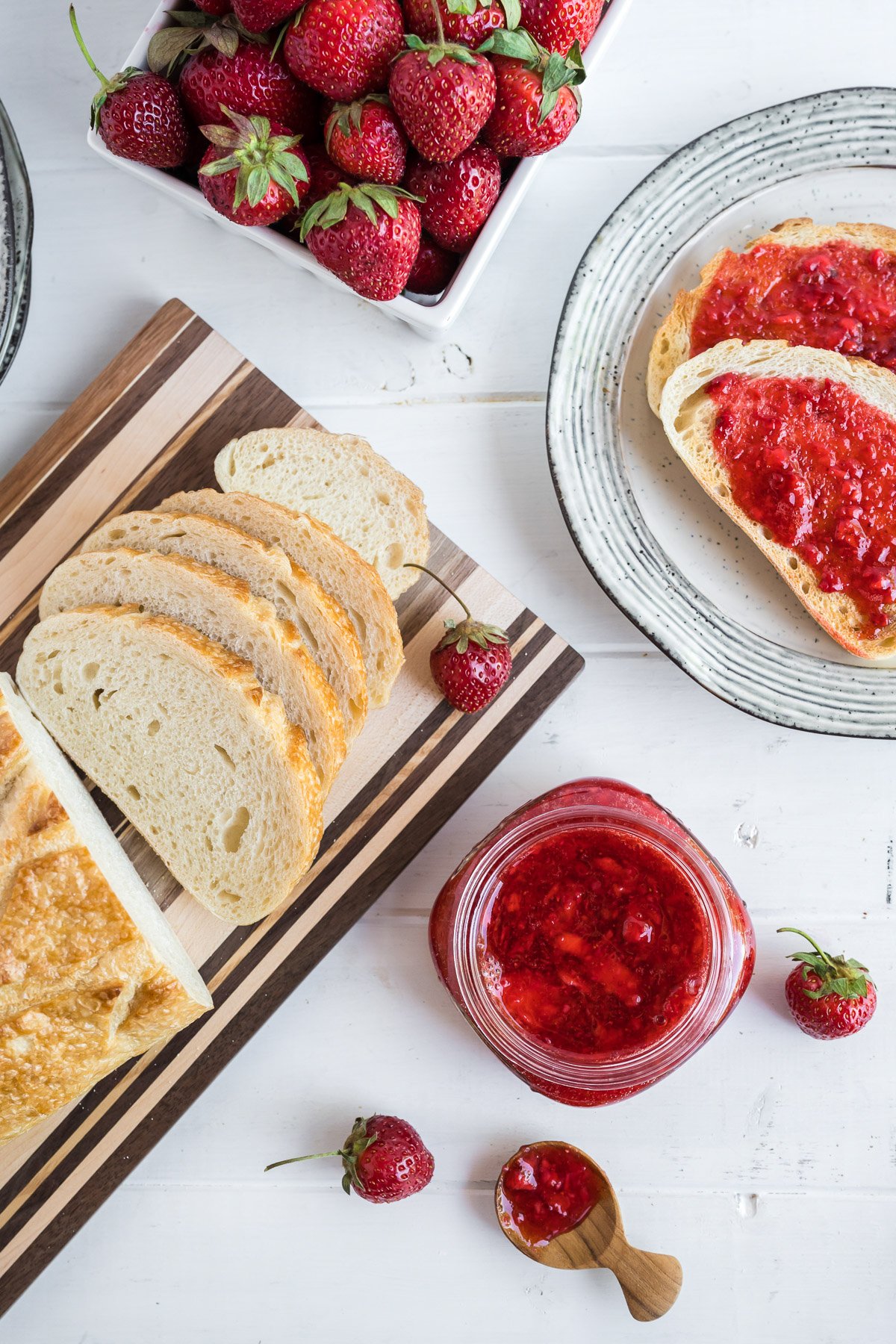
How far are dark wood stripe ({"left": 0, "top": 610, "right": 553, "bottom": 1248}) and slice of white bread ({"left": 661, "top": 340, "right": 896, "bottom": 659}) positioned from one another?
Answer: 66cm

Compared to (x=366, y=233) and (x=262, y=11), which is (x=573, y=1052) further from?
→ (x=262, y=11)

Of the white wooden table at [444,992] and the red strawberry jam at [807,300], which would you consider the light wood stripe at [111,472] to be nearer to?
the white wooden table at [444,992]

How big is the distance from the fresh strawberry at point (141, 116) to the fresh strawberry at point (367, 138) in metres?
0.28

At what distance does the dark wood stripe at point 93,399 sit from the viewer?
2.11 metres

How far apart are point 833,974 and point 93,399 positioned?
77.1 inches

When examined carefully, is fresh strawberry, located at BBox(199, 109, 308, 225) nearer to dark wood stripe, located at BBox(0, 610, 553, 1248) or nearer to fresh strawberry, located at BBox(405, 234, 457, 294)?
fresh strawberry, located at BBox(405, 234, 457, 294)

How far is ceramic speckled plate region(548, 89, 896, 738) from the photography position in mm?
2078

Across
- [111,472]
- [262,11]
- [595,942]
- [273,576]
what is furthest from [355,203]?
[595,942]

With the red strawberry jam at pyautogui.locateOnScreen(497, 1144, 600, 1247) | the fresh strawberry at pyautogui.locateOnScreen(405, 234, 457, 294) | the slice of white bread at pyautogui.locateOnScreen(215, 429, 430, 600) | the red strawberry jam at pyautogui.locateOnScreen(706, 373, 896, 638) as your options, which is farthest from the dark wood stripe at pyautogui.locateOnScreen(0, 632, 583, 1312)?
the fresh strawberry at pyautogui.locateOnScreen(405, 234, 457, 294)

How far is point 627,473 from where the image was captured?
7.03 ft

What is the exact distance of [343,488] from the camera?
2.09 meters

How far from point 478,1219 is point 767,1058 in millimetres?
732

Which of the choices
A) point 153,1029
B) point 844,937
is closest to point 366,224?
point 153,1029

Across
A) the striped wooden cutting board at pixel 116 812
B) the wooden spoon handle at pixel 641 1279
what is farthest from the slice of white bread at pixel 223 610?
the wooden spoon handle at pixel 641 1279
